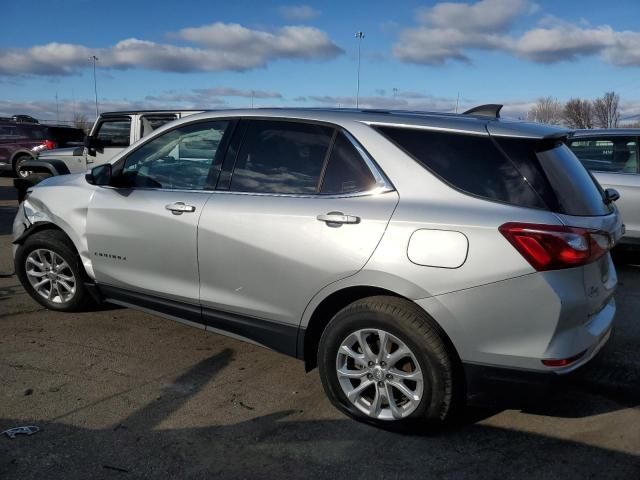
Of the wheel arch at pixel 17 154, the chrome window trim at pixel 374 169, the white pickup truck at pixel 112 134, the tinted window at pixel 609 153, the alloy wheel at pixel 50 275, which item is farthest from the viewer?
the wheel arch at pixel 17 154

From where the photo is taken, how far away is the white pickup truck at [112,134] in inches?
346

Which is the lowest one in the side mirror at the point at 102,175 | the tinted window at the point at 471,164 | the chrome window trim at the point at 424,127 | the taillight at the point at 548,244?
the taillight at the point at 548,244

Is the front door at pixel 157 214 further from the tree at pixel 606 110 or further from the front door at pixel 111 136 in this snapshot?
the tree at pixel 606 110

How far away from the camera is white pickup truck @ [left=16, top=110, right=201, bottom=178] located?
8789 mm

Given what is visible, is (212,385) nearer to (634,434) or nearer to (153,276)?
(153,276)

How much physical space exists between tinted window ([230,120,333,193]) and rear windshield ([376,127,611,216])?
22.1 inches

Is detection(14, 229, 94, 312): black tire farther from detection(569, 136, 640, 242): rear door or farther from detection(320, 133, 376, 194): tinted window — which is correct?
detection(569, 136, 640, 242): rear door

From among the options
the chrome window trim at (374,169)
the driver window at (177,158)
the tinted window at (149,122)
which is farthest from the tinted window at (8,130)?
the chrome window trim at (374,169)

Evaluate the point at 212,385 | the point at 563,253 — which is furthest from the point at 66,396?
the point at 563,253

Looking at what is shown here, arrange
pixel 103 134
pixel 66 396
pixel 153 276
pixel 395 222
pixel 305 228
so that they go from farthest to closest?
pixel 103 134
pixel 153 276
pixel 66 396
pixel 305 228
pixel 395 222

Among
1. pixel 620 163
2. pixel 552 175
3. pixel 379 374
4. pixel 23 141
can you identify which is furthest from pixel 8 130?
pixel 552 175

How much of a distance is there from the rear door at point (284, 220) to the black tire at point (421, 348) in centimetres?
24

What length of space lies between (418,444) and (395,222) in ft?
3.90

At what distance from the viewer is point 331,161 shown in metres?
3.41
